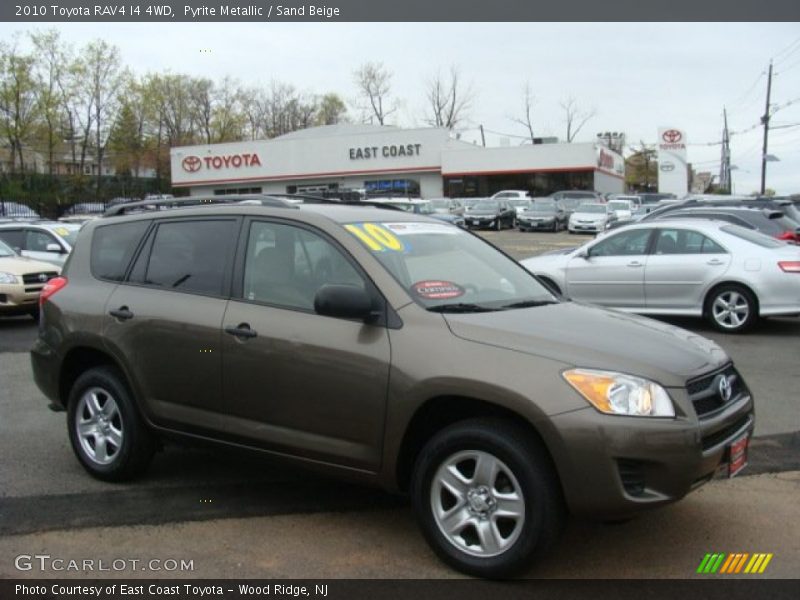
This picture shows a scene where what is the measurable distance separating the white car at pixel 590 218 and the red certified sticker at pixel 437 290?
31.1 meters

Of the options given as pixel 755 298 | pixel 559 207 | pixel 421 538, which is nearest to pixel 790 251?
pixel 755 298

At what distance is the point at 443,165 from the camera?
5294 cm

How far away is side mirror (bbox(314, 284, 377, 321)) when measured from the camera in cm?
387

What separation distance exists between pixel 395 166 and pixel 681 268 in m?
44.8

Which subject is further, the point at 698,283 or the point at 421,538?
the point at 698,283

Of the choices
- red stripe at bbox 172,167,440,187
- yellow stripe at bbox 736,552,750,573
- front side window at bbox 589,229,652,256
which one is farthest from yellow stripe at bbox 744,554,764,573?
red stripe at bbox 172,167,440,187

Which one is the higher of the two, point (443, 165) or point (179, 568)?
point (443, 165)

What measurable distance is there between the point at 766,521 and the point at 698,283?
21.5 feet

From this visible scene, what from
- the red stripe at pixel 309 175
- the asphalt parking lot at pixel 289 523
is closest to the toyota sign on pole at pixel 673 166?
the red stripe at pixel 309 175

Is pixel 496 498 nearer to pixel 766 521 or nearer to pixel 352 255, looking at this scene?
pixel 352 255

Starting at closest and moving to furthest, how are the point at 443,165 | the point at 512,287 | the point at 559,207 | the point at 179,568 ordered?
the point at 179,568 < the point at 512,287 < the point at 559,207 < the point at 443,165

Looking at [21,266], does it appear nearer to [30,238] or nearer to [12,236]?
[30,238]

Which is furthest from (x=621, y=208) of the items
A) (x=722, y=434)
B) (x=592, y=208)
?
(x=722, y=434)

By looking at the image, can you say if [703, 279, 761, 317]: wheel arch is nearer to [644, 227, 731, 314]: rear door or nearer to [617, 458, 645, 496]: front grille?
[644, 227, 731, 314]: rear door
